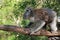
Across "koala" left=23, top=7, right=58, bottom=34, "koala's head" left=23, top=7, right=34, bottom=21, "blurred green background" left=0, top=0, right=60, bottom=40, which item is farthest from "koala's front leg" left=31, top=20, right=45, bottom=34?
"blurred green background" left=0, top=0, right=60, bottom=40

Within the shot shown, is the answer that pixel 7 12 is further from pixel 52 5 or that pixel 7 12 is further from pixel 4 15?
pixel 52 5

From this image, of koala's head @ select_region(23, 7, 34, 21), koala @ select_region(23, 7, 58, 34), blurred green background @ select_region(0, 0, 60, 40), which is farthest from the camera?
blurred green background @ select_region(0, 0, 60, 40)

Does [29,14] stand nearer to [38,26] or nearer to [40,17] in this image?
[40,17]

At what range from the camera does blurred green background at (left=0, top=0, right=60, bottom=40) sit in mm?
7609

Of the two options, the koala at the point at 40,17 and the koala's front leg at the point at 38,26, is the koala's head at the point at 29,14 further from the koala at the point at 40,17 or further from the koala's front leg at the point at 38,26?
the koala's front leg at the point at 38,26

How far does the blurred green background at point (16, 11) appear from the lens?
761cm

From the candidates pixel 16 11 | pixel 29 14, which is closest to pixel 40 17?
pixel 29 14

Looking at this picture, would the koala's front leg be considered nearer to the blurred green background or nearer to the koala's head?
the koala's head

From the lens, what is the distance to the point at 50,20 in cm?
512

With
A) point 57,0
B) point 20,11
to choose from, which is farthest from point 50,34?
point 20,11

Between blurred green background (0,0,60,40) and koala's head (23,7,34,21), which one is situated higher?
koala's head (23,7,34,21)

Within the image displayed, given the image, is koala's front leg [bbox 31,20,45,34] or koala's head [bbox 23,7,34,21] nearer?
koala's front leg [bbox 31,20,45,34]

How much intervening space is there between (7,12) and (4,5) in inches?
16.7

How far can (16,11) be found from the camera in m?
8.43
